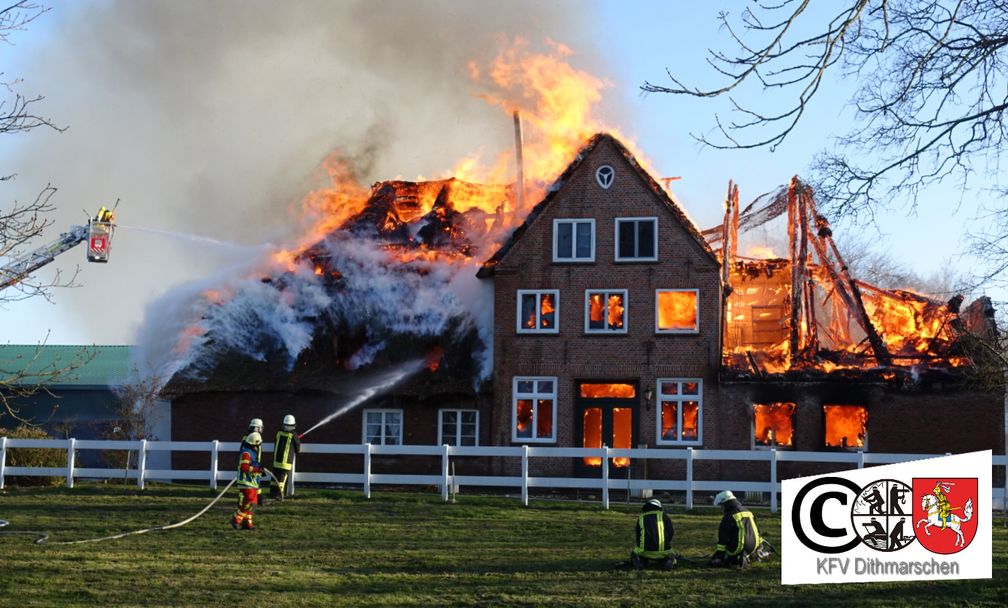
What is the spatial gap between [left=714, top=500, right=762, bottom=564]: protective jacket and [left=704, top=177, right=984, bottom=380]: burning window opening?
55.0 ft

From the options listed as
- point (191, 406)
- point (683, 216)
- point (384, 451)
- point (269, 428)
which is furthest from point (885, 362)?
point (191, 406)

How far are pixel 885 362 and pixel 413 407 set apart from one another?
13742mm

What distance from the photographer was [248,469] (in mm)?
19719

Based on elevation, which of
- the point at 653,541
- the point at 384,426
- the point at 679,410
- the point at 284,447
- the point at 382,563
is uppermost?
the point at 679,410

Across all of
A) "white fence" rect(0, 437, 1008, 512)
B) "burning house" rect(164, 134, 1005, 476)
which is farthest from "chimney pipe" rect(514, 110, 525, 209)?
"white fence" rect(0, 437, 1008, 512)

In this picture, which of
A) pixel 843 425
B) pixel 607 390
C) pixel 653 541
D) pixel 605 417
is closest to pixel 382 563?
pixel 653 541

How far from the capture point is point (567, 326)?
34.4 metres

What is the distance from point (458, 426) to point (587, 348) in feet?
14.8

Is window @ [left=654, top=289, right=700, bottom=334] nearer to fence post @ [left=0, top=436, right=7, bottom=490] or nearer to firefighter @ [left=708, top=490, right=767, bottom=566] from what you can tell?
firefighter @ [left=708, top=490, right=767, bottom=566]

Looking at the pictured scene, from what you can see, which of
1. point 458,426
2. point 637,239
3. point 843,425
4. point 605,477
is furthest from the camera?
point 458,426

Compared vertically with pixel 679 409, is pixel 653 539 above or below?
below

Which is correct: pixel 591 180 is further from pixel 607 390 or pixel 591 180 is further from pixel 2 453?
pixel 2 453

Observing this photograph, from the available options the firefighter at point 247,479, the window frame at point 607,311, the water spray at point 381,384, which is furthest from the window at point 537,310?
the firefighter at point 247,479

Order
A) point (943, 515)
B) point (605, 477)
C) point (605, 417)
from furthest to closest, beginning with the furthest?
point (605, 417), point (605, 477), point (943, 515)
